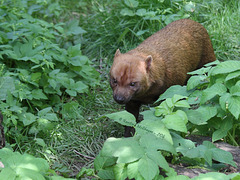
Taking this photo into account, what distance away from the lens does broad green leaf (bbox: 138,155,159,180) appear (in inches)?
105

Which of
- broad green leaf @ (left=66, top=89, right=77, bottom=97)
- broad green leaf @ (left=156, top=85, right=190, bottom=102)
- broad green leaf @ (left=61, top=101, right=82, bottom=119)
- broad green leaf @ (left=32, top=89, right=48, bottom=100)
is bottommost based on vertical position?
broad green leaf @ (left=61, top=101, right=82, bottom=119)

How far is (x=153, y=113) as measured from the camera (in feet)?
12.0

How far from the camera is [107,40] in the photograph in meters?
6.98

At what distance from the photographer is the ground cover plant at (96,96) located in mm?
3125

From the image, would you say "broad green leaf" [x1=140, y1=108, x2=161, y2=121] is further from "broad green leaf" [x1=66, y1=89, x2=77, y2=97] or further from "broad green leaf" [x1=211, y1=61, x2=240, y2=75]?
"broad green leaf" [x1=66, y1=89, x2=77, y2=97]

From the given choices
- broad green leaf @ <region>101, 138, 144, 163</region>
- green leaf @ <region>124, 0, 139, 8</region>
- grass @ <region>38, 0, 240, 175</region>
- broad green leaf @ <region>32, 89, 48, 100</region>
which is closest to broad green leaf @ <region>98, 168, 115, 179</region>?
broad green leaf @ <region>101, 138, 144, 163</region>

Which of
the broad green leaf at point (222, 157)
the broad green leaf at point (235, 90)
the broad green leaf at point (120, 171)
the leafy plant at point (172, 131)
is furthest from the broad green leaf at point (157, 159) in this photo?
the broad green leaf at point (235, 90)

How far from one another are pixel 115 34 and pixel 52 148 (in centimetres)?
311

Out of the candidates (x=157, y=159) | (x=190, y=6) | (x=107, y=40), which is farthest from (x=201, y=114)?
(x=107, y=40)

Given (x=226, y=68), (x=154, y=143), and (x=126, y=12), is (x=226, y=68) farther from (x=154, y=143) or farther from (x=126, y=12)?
(x=126, y=12)

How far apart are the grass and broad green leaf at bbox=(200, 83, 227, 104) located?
1.57 metres

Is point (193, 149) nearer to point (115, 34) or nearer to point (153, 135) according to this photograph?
point (153, 135)

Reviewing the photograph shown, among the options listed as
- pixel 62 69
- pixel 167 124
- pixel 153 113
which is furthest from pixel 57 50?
pixel 167 124

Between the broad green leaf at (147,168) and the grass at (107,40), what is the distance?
1.82m
